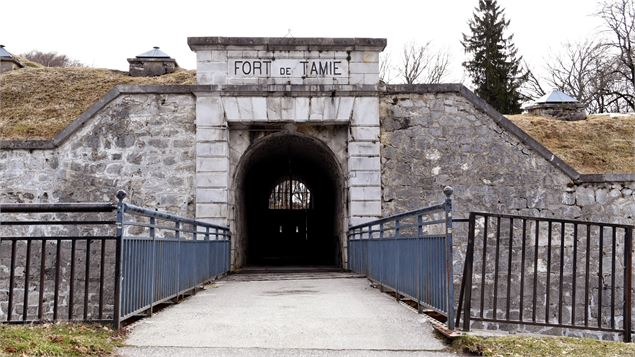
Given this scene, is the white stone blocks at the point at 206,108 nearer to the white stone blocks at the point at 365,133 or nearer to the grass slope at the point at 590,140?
the white stone blocks at the point at 365,133

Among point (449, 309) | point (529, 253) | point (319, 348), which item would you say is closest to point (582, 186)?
point (529, 253)

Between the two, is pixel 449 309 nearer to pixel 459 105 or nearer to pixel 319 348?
pixel 319 348

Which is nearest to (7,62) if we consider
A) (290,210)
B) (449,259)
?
(290,210)

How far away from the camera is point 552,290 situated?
556 inches

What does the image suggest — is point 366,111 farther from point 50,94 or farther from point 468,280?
point 50,94

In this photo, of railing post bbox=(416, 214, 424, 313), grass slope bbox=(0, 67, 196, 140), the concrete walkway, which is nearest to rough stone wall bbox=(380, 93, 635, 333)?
the concrete walkway

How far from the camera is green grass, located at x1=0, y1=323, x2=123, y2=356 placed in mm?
4846

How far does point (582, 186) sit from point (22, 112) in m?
13.7

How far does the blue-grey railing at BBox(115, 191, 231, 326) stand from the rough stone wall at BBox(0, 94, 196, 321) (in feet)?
10.6

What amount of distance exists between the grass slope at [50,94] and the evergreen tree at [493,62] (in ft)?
71.7

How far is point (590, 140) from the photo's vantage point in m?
17.2

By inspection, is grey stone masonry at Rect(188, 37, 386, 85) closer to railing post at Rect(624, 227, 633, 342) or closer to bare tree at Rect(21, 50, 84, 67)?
railing post at Rect(624, 227, 633, 342)

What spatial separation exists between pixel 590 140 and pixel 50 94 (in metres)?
14.7

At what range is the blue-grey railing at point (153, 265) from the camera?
20.5 feet
